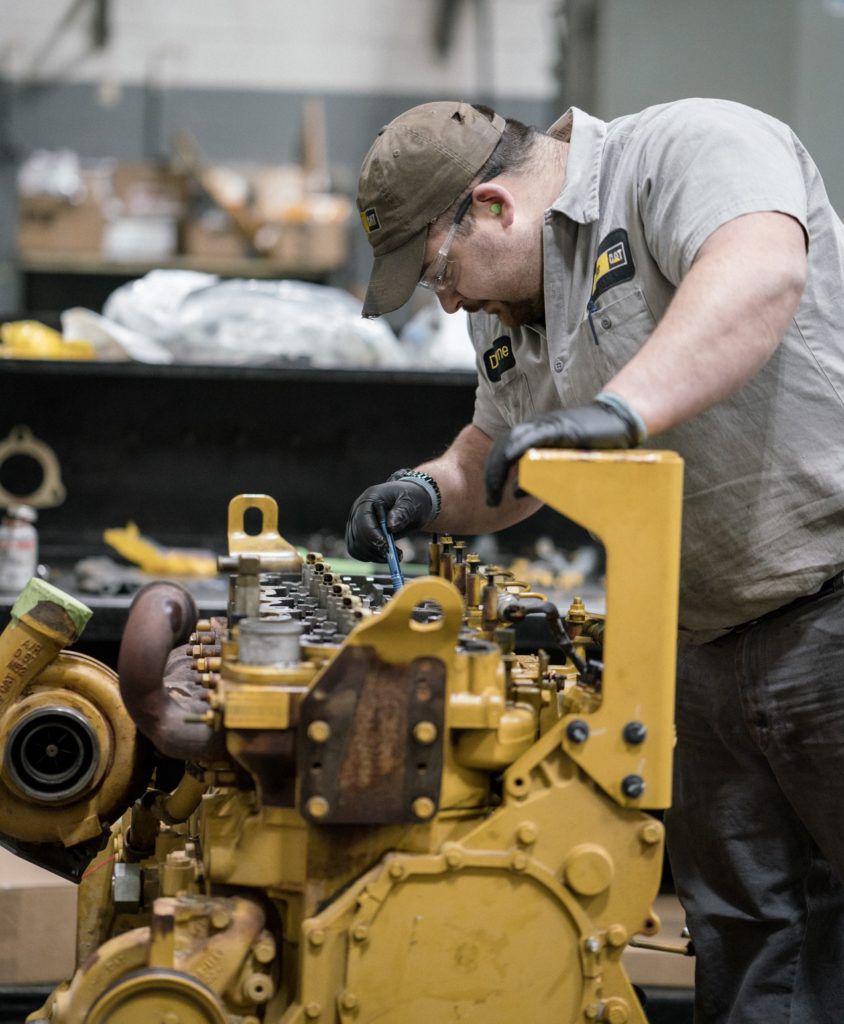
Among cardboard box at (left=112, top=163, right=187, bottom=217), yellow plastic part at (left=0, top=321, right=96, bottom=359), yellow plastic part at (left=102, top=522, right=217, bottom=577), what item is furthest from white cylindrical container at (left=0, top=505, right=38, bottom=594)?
cardboard box at (left=112, top=163, right=187, bottom=217)

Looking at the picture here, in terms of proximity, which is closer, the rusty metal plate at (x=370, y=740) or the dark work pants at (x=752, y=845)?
the rusty metal plate at (x=370, y=740)

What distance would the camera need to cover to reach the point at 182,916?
136 cm

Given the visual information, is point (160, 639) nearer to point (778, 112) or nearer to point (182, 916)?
point (182, 916)

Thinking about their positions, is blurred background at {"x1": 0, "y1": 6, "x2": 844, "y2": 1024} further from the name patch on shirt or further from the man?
the name patch on shirt

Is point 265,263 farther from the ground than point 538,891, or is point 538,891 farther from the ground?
point 538,891

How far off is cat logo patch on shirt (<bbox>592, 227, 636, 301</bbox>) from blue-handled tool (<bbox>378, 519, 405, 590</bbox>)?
0.46 m

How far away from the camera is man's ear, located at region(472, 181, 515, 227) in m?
1.63

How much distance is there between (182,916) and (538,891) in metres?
0.36

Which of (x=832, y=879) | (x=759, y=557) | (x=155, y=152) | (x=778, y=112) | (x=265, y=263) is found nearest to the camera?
(x=759, y=557)

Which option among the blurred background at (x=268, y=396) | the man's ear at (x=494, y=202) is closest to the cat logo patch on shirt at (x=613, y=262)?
the man's ear at (x=494, y=202)

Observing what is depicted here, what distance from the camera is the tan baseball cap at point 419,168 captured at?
1619 mm

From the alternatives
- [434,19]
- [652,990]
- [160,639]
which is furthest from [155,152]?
[160,639]

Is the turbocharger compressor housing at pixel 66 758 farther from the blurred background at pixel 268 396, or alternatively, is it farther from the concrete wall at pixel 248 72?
the concrete wall at pixel 248 72

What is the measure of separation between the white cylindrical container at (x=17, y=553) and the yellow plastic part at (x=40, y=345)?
42 centimetres
